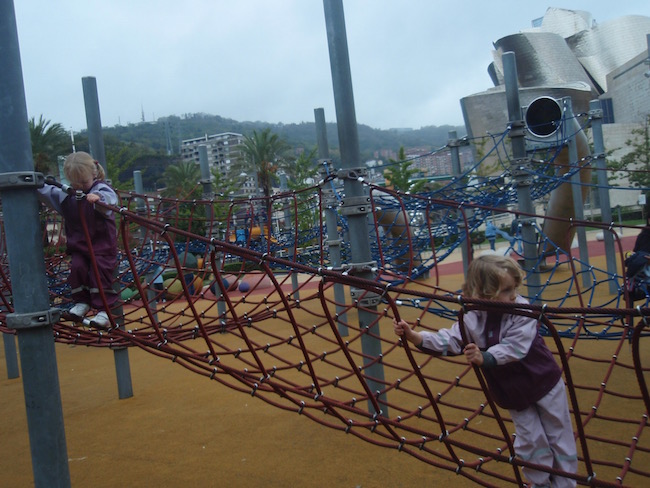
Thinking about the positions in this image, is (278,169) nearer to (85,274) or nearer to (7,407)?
(7,407)

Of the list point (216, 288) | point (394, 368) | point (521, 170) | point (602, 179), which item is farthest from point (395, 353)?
point (216, 288)

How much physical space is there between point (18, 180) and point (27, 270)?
0.99 feet

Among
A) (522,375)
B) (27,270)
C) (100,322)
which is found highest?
(27,270)

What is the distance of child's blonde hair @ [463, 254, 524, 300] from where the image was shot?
72.1 inches

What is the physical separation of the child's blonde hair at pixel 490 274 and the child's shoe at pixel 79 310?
5.44ft

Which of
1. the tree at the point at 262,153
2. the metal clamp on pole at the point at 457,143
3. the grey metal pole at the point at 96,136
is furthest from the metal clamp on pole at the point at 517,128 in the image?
the tree at the point at 262,153

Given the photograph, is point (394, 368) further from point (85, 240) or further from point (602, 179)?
point (602, 179)

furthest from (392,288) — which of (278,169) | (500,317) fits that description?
(278,169)

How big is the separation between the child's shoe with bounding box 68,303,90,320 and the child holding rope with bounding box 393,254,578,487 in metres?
1.45

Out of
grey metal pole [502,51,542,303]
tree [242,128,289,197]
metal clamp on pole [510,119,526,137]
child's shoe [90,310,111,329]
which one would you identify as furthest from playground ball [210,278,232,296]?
tree [242,128,289,197]

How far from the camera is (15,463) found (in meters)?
3.73

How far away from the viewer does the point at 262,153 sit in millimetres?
31125

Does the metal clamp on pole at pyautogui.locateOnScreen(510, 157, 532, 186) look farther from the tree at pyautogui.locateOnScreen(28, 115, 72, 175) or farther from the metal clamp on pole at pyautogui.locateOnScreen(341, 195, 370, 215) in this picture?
the tree at pyautogui.locateOnScreen(28, 115, 72, 175)

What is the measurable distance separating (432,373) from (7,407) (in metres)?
3.74
